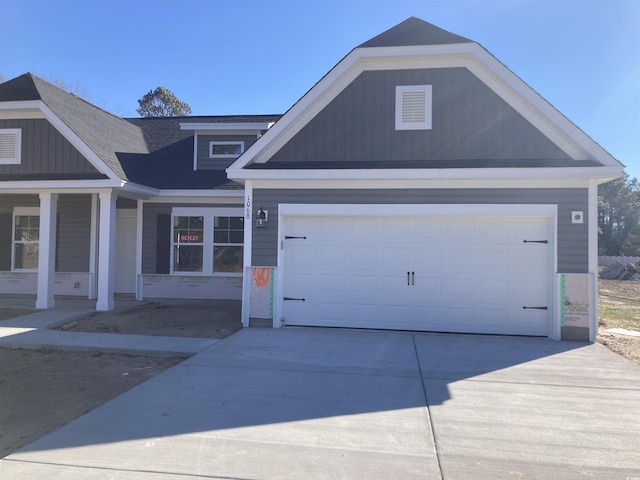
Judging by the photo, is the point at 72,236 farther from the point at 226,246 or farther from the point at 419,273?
the point at 419,273

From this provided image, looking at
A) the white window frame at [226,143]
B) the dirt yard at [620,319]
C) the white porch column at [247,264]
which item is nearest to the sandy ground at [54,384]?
the white porch column at [247,264]

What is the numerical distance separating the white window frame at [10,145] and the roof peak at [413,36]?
29.0 ft

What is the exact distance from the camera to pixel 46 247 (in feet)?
35.5

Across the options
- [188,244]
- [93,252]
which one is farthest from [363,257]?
[93,252]

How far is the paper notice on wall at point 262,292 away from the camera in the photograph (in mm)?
9047

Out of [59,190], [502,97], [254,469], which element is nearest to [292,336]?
[254,469]

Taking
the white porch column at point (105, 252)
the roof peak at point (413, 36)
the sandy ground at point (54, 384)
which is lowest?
the sandy ground at point (54, 384)

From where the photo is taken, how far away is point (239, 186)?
12219 mm

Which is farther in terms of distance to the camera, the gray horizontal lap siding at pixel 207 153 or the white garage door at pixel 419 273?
the gray horizontal lap siding at pixel 207 153

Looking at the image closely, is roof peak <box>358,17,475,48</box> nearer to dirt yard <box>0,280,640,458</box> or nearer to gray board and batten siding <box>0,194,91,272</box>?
dirt yard <box>0,280,640,458</box>

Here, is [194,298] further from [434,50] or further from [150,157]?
[434,50]

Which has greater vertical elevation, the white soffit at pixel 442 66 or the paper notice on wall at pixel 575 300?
the white soffit at pixel 442 66

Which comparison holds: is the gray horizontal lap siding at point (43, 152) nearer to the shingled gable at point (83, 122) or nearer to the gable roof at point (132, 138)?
the shingled gable at point (83, 122)

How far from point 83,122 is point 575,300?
12.6 metres
